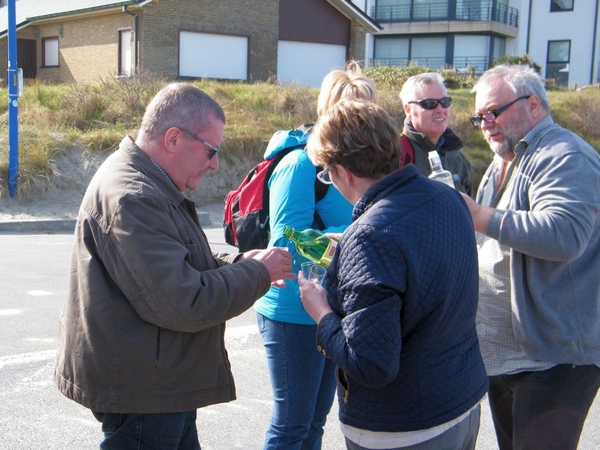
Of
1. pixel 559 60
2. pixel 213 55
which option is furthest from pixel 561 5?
pixel 213 55

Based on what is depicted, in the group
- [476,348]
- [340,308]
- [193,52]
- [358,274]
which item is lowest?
[476,348]

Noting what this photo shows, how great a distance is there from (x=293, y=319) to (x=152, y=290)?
3.35 ft

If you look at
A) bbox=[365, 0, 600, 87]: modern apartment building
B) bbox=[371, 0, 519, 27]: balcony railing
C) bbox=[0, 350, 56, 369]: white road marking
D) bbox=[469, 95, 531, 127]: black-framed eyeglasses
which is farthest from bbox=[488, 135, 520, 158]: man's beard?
bbox=[371, 0, 519, 27]: balcony railing

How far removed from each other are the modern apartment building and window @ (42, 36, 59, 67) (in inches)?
710

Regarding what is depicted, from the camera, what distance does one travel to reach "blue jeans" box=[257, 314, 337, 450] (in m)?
3.21

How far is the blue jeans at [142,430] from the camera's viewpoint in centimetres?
254

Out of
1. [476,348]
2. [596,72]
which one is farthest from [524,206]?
[596,72]

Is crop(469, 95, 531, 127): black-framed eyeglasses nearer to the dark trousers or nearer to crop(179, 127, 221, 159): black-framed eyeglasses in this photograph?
the dark trousers

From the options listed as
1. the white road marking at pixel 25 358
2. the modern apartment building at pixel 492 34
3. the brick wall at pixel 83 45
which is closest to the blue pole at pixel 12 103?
the white road marking at pixel 25 358

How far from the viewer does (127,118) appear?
1652 centimetres

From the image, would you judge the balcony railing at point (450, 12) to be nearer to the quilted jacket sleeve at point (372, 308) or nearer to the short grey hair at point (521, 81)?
the short grey hair at point (521, 81)

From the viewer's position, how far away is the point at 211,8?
28797 millimetres

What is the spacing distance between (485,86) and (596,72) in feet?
132

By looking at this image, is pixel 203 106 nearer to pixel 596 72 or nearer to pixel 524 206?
pixel 524 206
